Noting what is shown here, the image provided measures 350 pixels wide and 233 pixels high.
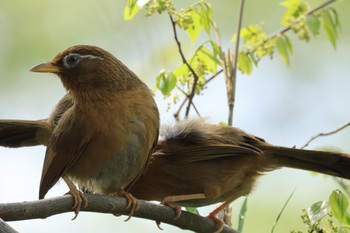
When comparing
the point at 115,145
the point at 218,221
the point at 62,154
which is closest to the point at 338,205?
the point at 218,221

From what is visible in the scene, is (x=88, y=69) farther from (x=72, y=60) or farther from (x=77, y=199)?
(x=77, y=199)

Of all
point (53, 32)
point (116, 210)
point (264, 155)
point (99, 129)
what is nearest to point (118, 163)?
point (99, 129)

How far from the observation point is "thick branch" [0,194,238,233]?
3146mm

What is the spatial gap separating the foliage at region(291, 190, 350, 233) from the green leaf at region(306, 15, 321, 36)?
1084mm

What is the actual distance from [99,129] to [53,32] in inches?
173

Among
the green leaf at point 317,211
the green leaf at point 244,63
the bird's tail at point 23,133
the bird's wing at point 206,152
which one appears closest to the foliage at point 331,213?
the green leaf at point 317,211

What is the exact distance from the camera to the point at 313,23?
4.55 meters

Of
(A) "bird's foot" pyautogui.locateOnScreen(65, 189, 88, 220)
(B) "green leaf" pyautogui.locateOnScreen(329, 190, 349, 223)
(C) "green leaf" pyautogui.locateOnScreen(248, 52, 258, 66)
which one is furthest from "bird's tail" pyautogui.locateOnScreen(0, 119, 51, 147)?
(B) "green leaf" pyautogui.locateOnScreen(329, 190, 349, 223)

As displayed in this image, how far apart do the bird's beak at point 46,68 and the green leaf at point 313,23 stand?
1.36m

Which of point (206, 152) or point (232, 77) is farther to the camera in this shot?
point (206, 152)

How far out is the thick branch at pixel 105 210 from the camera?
3146 millimetres

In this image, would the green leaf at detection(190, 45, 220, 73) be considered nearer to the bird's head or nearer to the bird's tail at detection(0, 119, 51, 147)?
the bird's head

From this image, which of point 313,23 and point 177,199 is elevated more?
point 313,23

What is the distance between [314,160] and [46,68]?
4.87 ft
